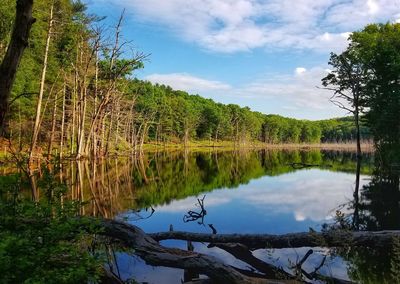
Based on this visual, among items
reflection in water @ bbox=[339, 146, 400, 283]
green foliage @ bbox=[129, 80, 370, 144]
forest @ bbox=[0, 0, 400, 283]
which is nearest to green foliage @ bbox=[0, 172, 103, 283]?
forest @ bbox=[0, 0, 400, 283]

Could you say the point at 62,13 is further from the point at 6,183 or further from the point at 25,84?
the point at 6,183

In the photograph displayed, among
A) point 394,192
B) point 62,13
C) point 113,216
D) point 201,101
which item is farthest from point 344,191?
point 201,101

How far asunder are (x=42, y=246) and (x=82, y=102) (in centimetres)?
4136

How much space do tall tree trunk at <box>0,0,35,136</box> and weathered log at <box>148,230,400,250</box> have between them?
5555mm

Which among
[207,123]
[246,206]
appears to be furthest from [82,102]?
[207,123]

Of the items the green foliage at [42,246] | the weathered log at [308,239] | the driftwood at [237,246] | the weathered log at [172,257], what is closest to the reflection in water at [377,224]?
the weathered log at [308,239]

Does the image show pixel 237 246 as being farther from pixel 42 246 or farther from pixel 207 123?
pixel 207 123

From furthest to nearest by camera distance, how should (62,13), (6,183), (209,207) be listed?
(62,13) < (209,207) < (6,183)

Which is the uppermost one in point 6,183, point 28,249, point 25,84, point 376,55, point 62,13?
point 62,13

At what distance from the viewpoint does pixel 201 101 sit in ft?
522

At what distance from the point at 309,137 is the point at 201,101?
66.0 metres

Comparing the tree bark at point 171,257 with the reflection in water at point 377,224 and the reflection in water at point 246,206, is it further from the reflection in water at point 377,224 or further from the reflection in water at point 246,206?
the reflection in water at point 377,224

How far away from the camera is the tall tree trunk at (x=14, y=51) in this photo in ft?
12.8

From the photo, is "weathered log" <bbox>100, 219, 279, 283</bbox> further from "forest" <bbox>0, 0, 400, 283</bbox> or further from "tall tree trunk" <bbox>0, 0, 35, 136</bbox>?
"tall tree trunk" <bbox>0, 0, 35, 136</bbox>
